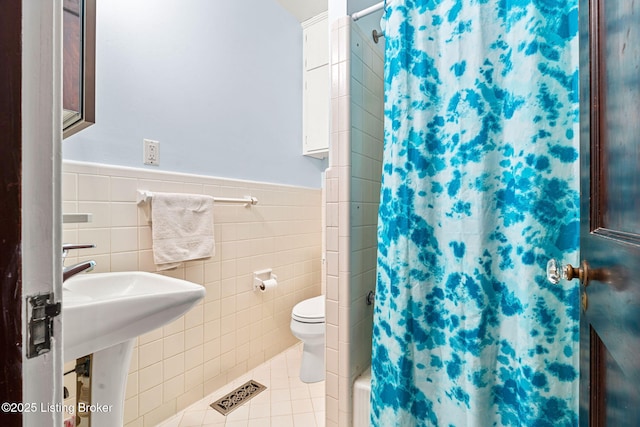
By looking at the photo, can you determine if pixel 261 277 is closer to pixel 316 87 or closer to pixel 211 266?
pixel 211 266

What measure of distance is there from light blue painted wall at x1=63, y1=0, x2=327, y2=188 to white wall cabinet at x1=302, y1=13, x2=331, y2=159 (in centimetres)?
6

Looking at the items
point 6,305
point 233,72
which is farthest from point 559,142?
point 233,72

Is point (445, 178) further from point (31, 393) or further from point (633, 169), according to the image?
point (31, 393)

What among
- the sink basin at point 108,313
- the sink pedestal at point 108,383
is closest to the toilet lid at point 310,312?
the sink basin at point 108,313

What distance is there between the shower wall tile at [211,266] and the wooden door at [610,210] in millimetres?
734

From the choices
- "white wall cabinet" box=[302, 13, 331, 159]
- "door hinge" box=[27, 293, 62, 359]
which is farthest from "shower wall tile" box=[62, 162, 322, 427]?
"door hinge" box=[27, 293, 62, 359]

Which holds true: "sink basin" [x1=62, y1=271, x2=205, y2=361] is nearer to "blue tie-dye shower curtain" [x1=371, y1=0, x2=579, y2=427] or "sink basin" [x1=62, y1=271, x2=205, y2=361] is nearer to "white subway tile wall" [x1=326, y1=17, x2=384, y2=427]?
"white subway tile wall" [x1=326, y1=17, x2=384, y2=427]

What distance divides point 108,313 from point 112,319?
21mm

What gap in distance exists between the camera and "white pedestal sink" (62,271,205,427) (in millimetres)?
688

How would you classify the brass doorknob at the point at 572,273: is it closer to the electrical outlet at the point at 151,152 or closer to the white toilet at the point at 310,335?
the white toilet at the point at 310,335

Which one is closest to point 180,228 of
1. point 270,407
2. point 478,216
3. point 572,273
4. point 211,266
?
point 211,266

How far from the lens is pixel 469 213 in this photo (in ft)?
2.89

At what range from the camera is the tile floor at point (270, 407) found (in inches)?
55.9

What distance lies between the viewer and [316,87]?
86.7 inches
